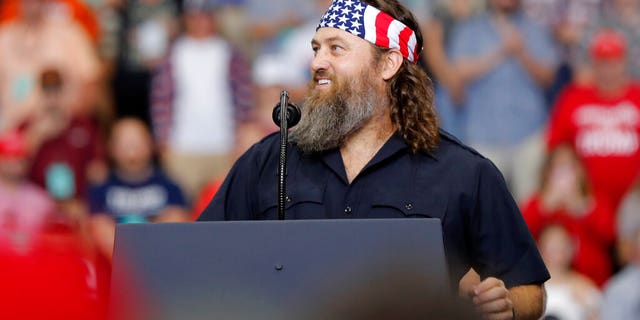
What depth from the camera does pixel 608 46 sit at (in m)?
9.34

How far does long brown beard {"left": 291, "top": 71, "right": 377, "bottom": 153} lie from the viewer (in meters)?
4.27

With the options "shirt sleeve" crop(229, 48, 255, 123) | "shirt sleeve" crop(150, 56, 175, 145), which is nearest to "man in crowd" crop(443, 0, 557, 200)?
"shirt sleeve" crop(229, 48, 255, 123)

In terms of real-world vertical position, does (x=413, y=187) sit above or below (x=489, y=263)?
above

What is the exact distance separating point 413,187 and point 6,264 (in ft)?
8.74

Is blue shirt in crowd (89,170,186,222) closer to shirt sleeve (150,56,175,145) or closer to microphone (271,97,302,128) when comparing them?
shirt sleeve (150,56,175,145)

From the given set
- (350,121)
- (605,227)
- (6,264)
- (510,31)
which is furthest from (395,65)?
(510,31)

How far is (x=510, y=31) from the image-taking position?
32.0 ft

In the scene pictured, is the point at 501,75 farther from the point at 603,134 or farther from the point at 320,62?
the point at 320,62

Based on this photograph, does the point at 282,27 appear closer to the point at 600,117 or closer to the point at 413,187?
the point at 600,117

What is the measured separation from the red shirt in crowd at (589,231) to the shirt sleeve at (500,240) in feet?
14.8

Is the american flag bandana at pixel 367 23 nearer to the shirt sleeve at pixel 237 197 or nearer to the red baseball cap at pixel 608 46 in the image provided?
the shirt sleeve at pixel 237 197

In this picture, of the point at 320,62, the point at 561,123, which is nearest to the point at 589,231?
the point at 561,123

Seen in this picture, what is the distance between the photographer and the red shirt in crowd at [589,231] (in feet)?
28.4

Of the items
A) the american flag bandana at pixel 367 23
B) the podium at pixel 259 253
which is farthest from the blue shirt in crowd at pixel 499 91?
the podium at pixel 259 253
